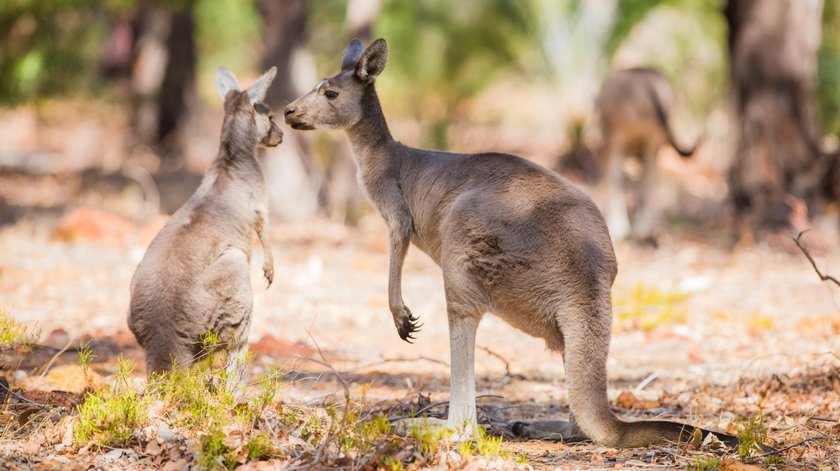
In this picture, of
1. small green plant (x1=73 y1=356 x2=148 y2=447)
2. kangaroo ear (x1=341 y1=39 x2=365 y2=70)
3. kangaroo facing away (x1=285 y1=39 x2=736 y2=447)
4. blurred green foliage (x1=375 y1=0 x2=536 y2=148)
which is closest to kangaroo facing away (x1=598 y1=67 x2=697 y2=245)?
blurred green foliage (x1=375 y1=0 x2=536 y2=148)

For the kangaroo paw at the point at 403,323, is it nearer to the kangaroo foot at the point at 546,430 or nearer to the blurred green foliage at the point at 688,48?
the kangaroo foot at the point at 546,430

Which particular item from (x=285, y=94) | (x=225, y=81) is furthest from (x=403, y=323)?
(x=285, y=94)

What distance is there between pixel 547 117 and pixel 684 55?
14.3 feet

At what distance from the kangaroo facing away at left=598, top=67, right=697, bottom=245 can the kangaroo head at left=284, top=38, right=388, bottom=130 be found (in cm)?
584

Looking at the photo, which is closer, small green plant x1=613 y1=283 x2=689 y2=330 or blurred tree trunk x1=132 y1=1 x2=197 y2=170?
small green plant x1=613 y1=283 x2=689 y2=330

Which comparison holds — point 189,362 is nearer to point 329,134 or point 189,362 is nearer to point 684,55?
point 329,134

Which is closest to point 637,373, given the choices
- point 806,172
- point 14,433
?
point 14,433

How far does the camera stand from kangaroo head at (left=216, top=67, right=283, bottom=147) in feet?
17.0

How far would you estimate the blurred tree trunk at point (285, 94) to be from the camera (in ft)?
38.0

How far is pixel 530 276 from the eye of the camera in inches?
156

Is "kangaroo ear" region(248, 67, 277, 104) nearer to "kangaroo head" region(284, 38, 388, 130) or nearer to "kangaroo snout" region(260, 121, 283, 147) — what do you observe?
"kangaroo snout" region(260, 121, 283, 147)

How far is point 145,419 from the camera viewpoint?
147 inches

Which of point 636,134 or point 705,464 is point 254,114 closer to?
point 705,464

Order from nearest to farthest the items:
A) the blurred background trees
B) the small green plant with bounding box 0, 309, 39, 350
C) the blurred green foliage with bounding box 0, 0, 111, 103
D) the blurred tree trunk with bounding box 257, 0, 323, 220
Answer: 1. the small green plant with bounding box 0, 309, 39, 350
2. the blurred background trees
3. the blurred green foliage with bounding box 0, 0, 111, 103
4. the blurred tree trunk with bounding box 257, 0, 323, 220
